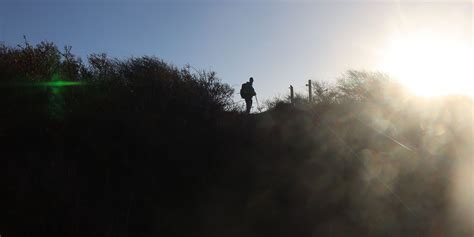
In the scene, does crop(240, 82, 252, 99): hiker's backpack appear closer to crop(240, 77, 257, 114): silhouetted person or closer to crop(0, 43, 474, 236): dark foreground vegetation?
crop(240, 77, 257, 114): silhouetted person

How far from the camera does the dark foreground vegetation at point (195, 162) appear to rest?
9078 mm

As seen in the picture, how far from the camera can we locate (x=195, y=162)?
38.4 feet

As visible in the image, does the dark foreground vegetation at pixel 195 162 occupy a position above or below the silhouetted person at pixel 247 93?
below

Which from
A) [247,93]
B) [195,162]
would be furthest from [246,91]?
[195,162]

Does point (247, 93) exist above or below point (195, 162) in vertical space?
above

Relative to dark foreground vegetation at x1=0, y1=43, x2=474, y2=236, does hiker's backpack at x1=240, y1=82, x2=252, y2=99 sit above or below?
above

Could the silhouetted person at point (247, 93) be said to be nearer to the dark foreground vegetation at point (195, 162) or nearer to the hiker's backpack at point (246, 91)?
the hiker's backpack at point (246, 91)

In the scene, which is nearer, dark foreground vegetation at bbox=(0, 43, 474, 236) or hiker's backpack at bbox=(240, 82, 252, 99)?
dark foreground vegetation at bbox=(0, 43, 474, 236)

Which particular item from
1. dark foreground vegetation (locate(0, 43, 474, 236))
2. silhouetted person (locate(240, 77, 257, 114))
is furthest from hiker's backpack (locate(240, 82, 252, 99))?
dark foreground vegetation (locate(0, 43, 474, 236))

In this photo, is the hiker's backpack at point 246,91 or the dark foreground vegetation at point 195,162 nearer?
the dark foreground vegetation at point 195,162

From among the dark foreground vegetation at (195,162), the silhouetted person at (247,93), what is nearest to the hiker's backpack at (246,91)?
the silhouetted person at (247,93)

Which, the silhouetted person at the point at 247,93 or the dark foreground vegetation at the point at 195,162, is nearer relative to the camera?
the dark foreground vegetation at the point at 195,162

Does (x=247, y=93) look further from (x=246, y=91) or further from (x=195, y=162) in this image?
(x=195, y=162)

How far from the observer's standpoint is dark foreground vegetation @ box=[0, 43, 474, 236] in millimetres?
9078
